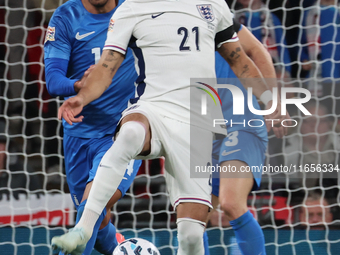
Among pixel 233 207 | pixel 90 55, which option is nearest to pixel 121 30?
pixel 90 55

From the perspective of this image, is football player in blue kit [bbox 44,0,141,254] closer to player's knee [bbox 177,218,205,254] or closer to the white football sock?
player's knee [bbox 177,218,205,254]

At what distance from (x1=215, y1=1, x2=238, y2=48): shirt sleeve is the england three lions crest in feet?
0.27

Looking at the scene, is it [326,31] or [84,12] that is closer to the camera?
[84,12]

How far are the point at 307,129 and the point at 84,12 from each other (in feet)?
7.21

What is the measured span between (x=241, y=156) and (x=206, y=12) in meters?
0.84

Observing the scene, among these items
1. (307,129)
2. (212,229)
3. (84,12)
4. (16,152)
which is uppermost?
(84,12)

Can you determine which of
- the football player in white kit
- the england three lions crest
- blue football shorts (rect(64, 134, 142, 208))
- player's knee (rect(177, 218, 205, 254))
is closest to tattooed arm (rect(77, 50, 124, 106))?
the football player in white kit

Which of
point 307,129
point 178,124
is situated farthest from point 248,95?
point 307,129

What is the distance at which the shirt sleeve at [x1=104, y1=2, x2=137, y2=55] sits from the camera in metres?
2.17

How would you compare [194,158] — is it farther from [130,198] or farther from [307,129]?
[307,129]

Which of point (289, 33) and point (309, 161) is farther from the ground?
point (289, 33)

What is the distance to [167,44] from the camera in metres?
2.17

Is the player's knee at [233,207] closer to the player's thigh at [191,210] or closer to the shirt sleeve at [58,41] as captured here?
Answer: the player's thigh at [191,210]

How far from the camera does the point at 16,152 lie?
3998 mm
